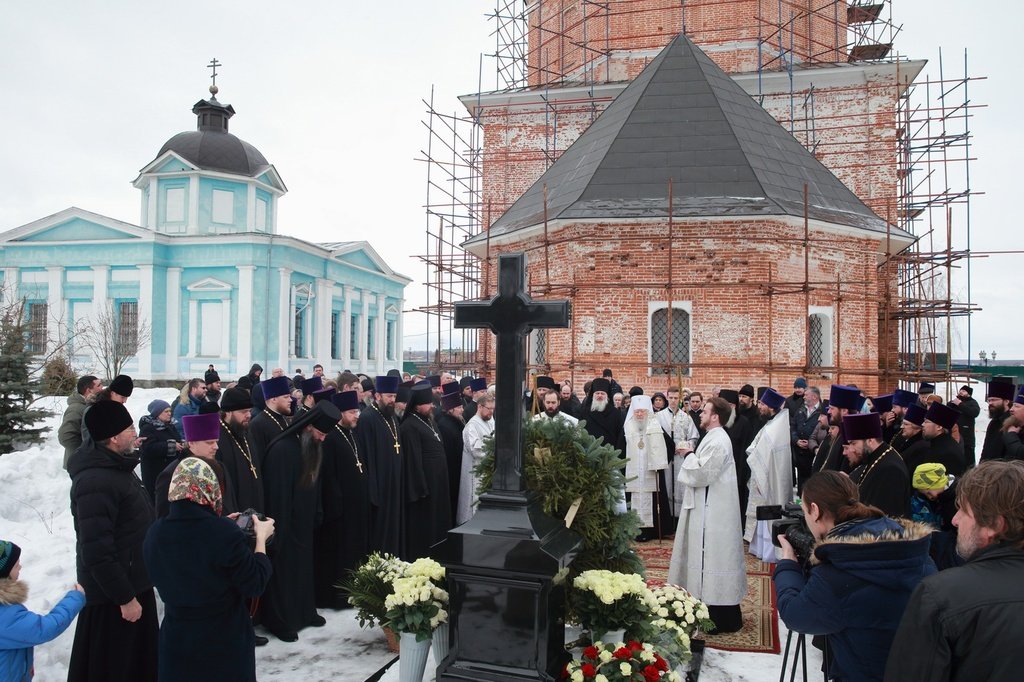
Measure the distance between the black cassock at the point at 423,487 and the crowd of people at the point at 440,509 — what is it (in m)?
0.02

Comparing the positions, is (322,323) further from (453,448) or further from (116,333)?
(453,448)

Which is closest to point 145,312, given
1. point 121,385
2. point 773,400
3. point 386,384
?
point 121,385

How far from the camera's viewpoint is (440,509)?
7414 mm

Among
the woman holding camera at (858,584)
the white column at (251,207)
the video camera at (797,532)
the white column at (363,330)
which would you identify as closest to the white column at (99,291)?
the white column at (251,207)

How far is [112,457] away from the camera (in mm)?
4113

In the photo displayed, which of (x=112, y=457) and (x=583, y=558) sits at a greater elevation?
(x=112, y=457)

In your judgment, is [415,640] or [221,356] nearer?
[415,640]

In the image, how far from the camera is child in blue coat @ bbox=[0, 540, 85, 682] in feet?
10.6

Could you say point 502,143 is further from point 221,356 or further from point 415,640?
point 415,640

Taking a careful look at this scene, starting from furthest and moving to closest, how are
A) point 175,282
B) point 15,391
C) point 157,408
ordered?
point 175,282 → point 15,391 → point 157,408

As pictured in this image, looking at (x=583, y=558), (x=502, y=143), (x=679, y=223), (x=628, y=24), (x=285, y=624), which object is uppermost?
(x=628, y=24)

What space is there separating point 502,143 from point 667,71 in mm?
6783

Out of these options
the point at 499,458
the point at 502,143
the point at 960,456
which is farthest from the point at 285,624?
the point at 502,143

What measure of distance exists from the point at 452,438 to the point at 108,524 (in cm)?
439
